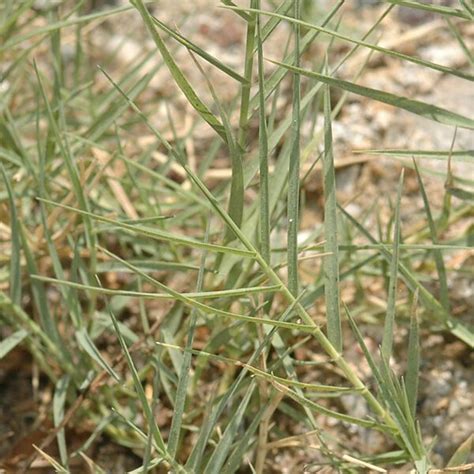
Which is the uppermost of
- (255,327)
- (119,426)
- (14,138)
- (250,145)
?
(14,138)

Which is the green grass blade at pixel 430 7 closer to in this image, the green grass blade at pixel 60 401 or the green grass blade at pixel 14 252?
the green grass blade at pixel 14 252

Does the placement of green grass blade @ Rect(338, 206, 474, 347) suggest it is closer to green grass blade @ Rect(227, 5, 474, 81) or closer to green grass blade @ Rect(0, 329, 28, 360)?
green grass blade @ Rect(227, 5, 474, 81)

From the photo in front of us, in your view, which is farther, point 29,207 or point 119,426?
point 29,207

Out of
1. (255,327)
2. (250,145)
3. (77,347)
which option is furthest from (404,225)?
(77,347)

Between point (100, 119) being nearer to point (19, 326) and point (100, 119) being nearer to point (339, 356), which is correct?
point (19, 326)

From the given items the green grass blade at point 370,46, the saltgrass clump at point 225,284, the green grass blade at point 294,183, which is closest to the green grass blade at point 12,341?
the saltgrass clump at point 225,284

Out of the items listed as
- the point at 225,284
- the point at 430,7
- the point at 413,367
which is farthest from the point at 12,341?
the point at 430,7

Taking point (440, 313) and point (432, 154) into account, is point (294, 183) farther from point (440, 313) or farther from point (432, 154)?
point (440, 313)

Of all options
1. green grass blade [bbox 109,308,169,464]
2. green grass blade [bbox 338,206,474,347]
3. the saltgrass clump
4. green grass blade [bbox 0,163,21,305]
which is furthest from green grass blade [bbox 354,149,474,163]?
green grass blade [bbox 0,163,21,305]
